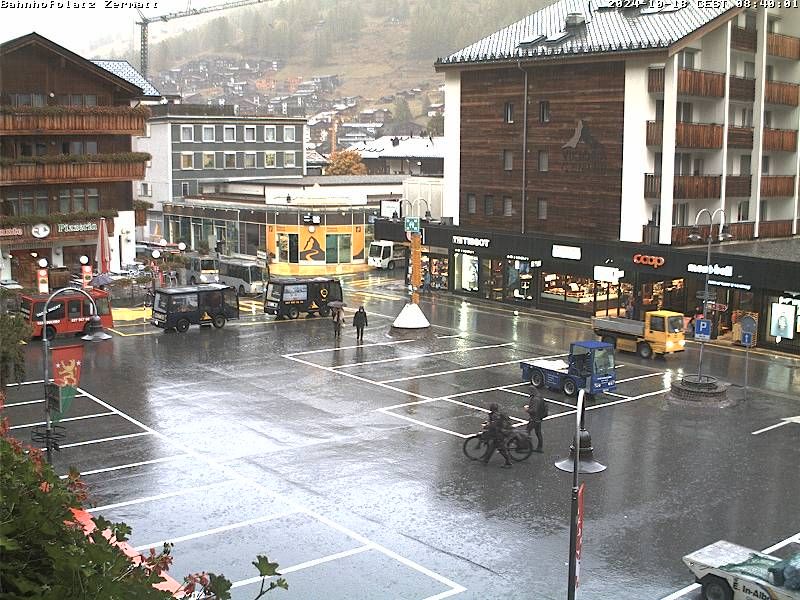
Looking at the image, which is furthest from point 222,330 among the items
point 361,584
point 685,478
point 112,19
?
point 112,19

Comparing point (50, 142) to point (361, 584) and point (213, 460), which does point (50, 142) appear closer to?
point (213, 460)

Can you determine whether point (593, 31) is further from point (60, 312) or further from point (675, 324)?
point (60, 312)

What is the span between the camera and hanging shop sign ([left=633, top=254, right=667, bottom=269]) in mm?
46875

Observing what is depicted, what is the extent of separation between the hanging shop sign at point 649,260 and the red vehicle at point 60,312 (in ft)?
81.2

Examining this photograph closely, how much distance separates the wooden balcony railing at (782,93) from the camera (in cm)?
5300

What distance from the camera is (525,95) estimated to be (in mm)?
53969

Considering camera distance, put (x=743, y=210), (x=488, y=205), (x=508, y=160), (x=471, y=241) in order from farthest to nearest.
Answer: (x=488, y=205), (x=471, y=241), (x=508, y=160), (x=743, y=210)

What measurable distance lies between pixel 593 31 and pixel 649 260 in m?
13.0

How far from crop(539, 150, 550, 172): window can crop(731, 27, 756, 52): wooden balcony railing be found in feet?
34.3

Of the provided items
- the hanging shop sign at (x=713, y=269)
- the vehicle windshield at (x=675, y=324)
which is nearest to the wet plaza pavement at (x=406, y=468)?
the vehicle windshield at (x=675, y=324)

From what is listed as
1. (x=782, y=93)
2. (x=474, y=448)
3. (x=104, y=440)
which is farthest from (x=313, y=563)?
(x=782, y=93)

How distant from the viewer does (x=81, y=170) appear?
55750 millimetres

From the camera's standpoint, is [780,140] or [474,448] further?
[780,140]

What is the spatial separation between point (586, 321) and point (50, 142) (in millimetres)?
30323
